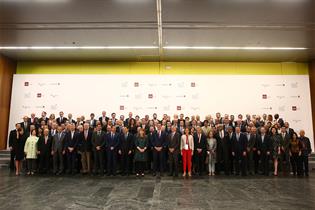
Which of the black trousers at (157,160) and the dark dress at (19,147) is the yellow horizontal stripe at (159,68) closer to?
the dark dress at (19,147)

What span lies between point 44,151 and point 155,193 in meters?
4.38

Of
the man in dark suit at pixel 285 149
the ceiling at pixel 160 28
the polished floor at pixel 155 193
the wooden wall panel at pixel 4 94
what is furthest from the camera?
the wooden wall panel at pixel 4 94

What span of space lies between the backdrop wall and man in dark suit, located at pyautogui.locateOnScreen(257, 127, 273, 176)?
3.40m

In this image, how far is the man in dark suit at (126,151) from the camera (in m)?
8.34

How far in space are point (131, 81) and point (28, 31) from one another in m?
4.57

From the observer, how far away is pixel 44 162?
8609 millimetres

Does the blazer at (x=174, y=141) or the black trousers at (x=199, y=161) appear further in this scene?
the black trousers at (x=199, y=161)

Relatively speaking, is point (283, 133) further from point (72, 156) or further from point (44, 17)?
point (44, 17)

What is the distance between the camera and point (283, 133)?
873 cm

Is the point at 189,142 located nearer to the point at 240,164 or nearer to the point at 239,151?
the point at 239,151

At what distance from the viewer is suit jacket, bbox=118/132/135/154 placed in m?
8.36

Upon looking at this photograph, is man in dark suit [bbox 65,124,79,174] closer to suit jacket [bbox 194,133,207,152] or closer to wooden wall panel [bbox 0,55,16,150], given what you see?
suit jacket [bbox 194,133,207,152]

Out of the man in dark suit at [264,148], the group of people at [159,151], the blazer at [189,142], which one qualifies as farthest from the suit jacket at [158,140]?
the man in dark suit at [264,148]

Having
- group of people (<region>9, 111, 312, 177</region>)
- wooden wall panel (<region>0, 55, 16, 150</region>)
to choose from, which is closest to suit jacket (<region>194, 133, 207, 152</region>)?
group of people (<region>9, 111, 312, 177</region>)
